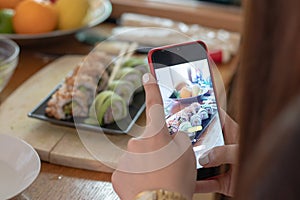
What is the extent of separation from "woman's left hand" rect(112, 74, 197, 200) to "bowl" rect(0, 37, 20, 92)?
41cm

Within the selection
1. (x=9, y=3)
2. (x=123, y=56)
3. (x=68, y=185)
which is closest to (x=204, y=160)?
(x=68, y=185)

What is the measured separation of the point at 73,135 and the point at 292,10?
622 millimetres

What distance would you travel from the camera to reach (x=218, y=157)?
69 centimetres

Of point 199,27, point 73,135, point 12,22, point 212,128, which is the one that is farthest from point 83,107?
point 199,27

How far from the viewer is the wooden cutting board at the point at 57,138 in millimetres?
819

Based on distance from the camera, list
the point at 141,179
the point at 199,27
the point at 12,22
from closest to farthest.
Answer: the point at 141,179 → the point at 12,22 → the point at 199,27

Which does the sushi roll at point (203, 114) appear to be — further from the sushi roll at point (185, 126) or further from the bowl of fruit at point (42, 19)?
the bowl of fruit at point (42, 19)

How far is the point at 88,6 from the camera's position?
1242mm

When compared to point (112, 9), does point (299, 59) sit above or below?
above

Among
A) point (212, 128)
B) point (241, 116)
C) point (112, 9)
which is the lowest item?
point (112, 9)

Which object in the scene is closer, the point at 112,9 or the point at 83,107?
the point at 83,107

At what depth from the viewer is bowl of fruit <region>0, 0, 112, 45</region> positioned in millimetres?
1154

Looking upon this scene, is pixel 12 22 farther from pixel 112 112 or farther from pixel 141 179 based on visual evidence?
pixel 141 179

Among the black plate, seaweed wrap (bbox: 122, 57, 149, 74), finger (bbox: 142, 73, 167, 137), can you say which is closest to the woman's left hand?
finger (bbox: 142, 73, 167, 137)
